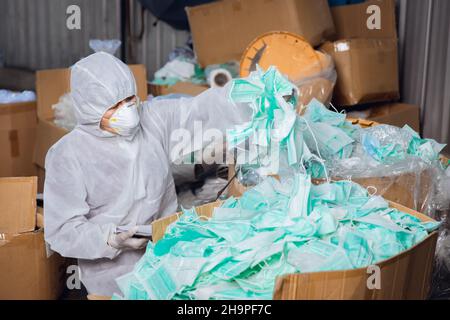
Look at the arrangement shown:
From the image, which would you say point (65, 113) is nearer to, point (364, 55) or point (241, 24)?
point (241, 24)

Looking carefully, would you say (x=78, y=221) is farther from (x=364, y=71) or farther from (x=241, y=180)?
(x=364, y=71)

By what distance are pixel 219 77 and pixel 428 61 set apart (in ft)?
4.28

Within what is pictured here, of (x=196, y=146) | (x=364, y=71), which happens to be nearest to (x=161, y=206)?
(x=196, y=146)

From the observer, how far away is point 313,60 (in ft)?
10.8

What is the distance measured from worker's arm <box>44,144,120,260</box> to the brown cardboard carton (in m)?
2.37

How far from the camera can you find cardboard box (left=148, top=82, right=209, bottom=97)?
3943 millimetres

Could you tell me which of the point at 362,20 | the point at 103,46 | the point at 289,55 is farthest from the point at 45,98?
the point at 362,20

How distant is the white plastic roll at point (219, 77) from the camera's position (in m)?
3.80

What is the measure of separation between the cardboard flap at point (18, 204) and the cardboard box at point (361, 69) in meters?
1.73

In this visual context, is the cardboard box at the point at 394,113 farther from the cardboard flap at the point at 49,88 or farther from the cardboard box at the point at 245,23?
the cardboard flap at the point at 49,88

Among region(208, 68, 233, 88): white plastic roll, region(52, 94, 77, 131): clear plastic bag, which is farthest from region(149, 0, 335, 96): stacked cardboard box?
region(52, 94, 77, 131): clear plastic bag

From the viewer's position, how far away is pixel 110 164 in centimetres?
223

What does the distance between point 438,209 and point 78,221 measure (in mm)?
1289

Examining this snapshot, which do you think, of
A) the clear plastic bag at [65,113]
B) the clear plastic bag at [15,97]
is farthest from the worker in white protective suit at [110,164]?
the clear plastic bag at [15,97]
